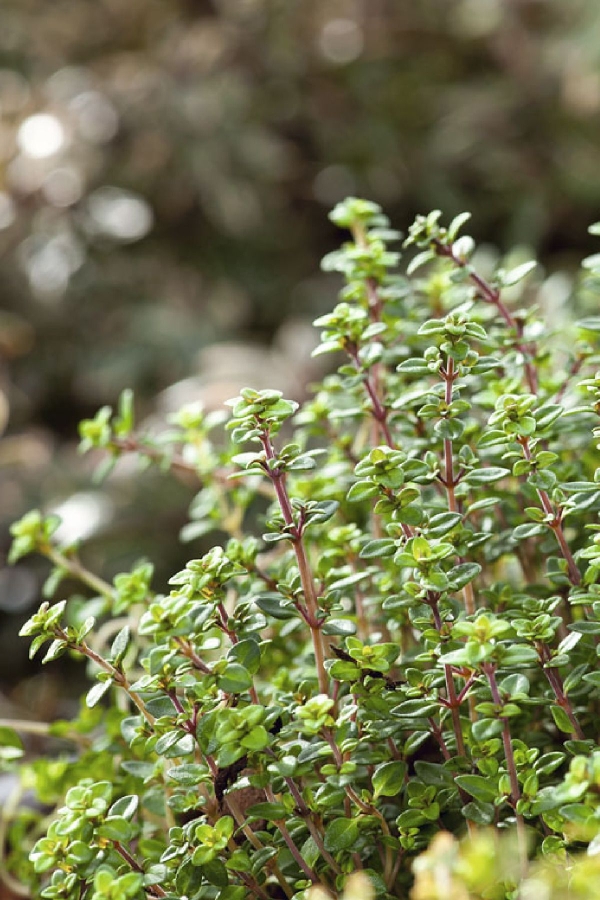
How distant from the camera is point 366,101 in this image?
2111 mm

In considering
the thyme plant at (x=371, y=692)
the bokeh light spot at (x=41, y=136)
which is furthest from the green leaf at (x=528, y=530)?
the bokeh light spot at (x=41, y=136)

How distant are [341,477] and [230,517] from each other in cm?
11

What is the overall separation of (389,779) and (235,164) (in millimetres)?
1717

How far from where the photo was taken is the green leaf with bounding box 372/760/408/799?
0.45 metres

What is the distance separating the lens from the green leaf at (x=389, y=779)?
17.8 inches

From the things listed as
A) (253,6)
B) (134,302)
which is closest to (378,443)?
(134,302)

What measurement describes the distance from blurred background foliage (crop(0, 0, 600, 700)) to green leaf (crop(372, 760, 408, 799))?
1.36 m

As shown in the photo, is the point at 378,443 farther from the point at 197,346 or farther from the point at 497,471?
the point at 197,346

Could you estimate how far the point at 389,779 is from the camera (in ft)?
1.49

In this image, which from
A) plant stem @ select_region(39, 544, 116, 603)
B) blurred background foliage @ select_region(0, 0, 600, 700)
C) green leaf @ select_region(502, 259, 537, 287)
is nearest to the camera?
green leaf @ select_region(502, 259, 537, 287)

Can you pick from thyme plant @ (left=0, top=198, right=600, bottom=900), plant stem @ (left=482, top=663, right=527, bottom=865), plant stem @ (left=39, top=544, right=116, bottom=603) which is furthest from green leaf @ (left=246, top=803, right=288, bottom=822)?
plant stem @ (left=39, top=544, right=116, bottom=603)

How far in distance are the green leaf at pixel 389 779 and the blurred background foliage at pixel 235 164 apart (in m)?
1.36

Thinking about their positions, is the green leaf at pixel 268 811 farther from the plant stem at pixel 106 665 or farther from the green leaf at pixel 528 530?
the green leaf at pixel 528 530

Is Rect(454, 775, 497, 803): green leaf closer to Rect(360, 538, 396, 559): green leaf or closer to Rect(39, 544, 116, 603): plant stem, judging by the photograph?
Rect(360, 538, 396, 559): green leaf
